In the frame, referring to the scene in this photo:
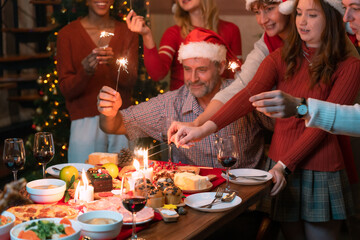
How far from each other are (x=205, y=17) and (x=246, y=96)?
1201 millimetres

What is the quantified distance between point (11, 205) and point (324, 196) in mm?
1527

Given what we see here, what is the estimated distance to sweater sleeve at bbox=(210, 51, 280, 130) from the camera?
2494 mm

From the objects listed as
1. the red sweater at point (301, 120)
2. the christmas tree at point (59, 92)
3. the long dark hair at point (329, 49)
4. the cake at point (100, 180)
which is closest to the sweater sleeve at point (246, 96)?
the red sweater at point (301, 120)

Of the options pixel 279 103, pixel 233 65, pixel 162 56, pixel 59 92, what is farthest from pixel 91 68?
pixel 279 103

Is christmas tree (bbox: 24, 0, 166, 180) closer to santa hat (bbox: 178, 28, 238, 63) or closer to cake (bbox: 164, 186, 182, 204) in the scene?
santa hat (bbox: 178, 28, 238, 63)

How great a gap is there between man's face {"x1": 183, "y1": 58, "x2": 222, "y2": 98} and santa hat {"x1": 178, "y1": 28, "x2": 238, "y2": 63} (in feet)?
0.13

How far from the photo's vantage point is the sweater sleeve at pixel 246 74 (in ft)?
9.04

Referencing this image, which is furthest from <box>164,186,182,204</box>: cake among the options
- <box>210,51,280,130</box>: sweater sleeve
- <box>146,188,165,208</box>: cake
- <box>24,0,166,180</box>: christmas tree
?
<box>24,0,166,180</box>: christmas tree

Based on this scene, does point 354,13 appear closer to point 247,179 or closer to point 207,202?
point 247,179

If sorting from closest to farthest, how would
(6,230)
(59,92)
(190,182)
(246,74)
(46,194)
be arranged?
1. (6,230)
2. (46,194)
3. (190,182)
4. (246,74)
5. (59,92)

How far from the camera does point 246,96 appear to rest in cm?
251

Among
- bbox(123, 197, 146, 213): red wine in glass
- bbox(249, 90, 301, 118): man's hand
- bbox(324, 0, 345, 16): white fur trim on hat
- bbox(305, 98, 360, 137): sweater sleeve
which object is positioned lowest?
bbox(123, 197, 146, 213): red wine in glass

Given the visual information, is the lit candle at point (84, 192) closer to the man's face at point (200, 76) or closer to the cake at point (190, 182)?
the cake at point (190, 182)

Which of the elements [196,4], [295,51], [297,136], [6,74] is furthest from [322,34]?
[6,74]
